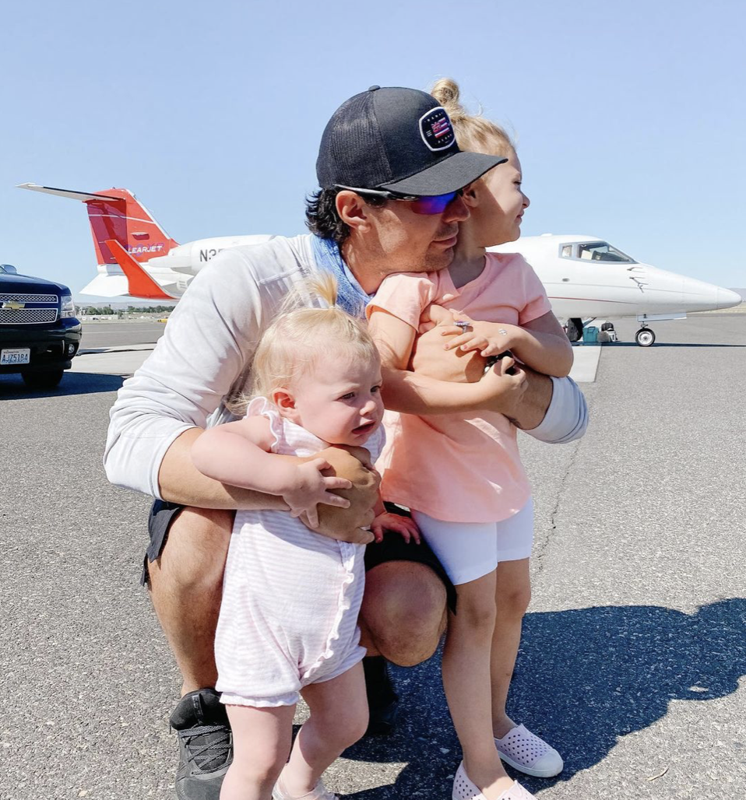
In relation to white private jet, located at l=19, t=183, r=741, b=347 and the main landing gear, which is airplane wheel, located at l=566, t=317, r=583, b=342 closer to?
white private jet, located at l=19, t=183, r=741, b=347

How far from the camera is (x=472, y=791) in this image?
1651 mm

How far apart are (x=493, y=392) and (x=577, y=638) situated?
126cm

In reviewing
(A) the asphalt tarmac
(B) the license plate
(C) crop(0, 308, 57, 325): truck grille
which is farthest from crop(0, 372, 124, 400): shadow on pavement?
(A) the asphalt tarmac

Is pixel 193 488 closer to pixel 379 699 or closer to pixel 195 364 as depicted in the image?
pixel 195 364

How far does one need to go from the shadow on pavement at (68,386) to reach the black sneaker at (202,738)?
7.61 m

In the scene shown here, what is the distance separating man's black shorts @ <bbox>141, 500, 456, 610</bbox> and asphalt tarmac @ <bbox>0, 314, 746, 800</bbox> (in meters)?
0.51

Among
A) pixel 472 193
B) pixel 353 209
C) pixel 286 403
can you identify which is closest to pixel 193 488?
pixel 286 403

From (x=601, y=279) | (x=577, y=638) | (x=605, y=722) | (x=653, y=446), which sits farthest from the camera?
(x=601, y=279)

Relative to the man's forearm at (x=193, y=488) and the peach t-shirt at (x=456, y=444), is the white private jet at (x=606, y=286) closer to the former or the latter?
the peach t-shirt at (x=456, y=444)

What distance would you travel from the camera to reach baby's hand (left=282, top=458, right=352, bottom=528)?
1.40m

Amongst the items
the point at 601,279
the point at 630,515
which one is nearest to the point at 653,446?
the point at 630,515

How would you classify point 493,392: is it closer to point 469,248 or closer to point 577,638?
point 469,248

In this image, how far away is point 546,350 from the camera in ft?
5.94

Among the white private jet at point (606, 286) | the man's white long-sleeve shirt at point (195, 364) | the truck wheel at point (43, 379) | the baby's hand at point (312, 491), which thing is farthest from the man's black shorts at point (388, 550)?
the white private jet at point (606, 286)
